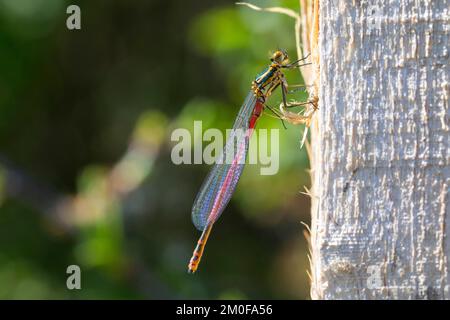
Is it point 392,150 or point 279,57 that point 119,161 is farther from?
point 392,150

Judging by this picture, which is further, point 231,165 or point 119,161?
point 119,161

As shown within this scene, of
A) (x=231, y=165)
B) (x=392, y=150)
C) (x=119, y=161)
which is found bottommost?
(x=119, y=161)

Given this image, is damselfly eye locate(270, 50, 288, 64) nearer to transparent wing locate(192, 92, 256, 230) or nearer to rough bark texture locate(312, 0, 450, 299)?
transparent wing locate(192, 92, 256, 230)

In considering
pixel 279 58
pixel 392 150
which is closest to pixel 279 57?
pixel 279 58

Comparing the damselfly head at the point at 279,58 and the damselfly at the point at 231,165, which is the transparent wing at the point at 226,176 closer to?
the damselfly at the point at 231,165

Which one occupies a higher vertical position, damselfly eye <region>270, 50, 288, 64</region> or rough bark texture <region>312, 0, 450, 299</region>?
damselfly eye <region>270, 50, 288, 64</region>

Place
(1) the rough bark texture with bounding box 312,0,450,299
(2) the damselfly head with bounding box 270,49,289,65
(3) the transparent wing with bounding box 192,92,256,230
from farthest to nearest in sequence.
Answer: (3) the transparent wing with bounding box 192,92,256,230
(2) the damselfly head with bounding box 270,49,289,65
(1) the rough bark texture with bounding box 312,0,450,299

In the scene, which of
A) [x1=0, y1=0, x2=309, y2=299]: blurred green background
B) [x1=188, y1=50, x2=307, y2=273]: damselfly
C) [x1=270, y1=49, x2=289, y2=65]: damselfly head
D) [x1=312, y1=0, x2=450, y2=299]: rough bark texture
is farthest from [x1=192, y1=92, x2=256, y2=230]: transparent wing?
[x1=0, y1=0, x2=309, y2=299]: blurred green background
